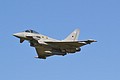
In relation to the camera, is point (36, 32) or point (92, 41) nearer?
point (92, 41)

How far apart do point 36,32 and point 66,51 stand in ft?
26.5

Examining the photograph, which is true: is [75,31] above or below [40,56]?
above

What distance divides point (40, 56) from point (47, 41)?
949 centimetres

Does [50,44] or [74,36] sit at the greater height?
[74,36]

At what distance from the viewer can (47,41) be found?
8325cm

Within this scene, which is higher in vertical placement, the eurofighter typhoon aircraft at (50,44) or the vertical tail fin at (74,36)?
the vertical tail fin at (74,36)

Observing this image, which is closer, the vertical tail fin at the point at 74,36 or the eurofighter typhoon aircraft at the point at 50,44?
the eurofighter typhoon aircraft at the point at 50,44

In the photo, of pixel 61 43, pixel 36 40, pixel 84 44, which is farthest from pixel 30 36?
pixel 84 44

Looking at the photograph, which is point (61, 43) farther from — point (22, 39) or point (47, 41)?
point (22, 39)

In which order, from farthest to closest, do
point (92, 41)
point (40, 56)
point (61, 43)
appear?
point (40, 56) < point (61, 43) < point (92, 41)

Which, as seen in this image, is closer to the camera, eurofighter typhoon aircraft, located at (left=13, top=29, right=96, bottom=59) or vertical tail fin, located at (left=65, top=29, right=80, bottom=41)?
eurofighter typhoon aircraft, located at (left=13, top=29, right=96, bottom=59)

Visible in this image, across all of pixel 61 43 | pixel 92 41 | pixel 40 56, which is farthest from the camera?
pixel 40 56

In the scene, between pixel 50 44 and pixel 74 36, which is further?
pixel 74 36

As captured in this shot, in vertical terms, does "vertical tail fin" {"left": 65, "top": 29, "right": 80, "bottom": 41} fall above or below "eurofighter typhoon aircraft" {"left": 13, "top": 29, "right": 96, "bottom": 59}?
above
